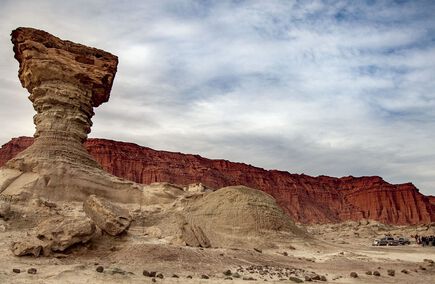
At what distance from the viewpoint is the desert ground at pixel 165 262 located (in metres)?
11.8

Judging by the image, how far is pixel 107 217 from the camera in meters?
17.6

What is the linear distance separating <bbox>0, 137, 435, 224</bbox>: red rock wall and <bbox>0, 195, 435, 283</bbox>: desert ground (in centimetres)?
7831

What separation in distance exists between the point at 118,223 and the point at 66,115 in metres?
11.3

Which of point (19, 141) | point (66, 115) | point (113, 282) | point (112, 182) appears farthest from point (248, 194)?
point (19, 141)

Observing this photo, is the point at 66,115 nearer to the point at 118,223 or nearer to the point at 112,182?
the point at 112,182

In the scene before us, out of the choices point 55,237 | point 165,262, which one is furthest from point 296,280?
point 55,237

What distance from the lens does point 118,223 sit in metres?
17.6

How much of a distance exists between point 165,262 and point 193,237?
4499 millimetres

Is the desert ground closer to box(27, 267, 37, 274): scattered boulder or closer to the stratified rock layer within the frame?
box(27, 267, 37, 274): scattered boulder

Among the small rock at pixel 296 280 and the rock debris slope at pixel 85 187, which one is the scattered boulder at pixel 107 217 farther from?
the small rock at pixel 296 280

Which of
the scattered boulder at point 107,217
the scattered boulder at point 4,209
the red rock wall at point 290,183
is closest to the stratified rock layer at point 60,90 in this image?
the scattered boulder at point 4,209

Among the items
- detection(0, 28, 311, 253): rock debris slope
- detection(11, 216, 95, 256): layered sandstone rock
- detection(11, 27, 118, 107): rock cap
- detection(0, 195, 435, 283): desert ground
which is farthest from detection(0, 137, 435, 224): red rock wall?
detection(11, 216, 95, 256): layered sandstone rock

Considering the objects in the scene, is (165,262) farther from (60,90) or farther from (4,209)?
(60,90)

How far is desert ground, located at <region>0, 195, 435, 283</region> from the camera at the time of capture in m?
11.8
